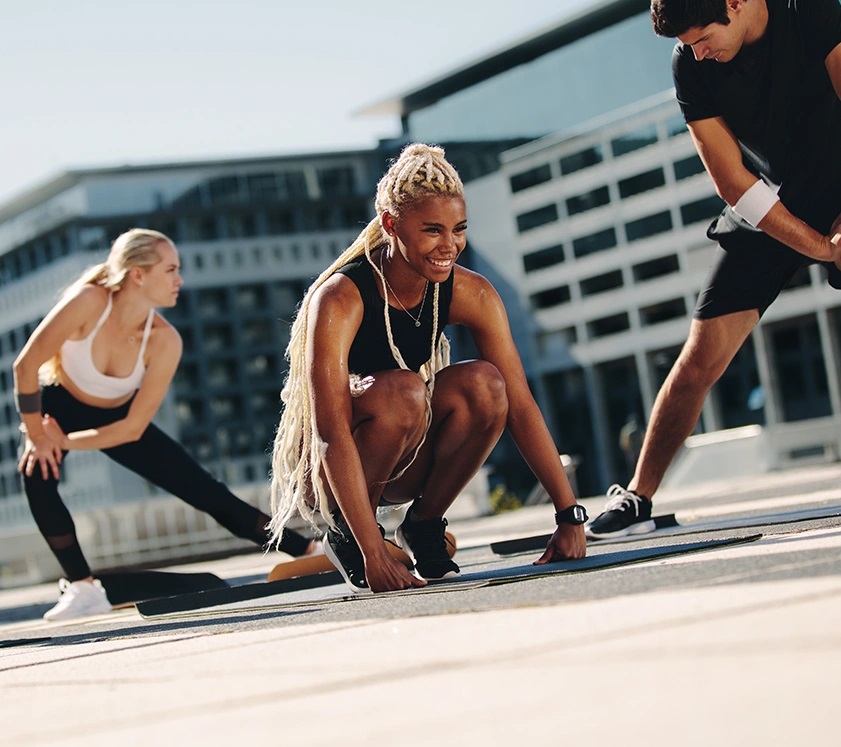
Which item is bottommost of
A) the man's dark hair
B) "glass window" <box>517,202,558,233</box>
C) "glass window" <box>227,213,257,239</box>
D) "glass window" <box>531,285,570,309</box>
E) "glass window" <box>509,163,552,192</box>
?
the man's dark hair

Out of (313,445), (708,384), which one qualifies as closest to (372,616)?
(313,445)

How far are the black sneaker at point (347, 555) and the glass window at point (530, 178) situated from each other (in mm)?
Result: 73640

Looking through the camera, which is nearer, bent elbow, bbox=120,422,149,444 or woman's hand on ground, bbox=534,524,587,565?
woman's hand on ground, bbox=534,524,587,565

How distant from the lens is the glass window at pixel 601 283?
249 feet

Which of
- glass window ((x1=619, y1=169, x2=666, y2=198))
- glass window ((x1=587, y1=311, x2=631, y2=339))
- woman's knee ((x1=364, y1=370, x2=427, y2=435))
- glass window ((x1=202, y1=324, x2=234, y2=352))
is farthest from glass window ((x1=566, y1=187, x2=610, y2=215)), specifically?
woman's knee ((x1=364, y1=370, x2=427, y2=435))

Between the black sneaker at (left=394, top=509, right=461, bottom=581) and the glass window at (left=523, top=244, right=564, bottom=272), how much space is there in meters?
73.8

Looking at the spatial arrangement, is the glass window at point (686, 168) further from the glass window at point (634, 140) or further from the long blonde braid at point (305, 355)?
the long blonde braid at point (305, 355)

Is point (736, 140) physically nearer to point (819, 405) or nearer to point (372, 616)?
point (372, 616)

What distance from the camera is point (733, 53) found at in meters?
5.05

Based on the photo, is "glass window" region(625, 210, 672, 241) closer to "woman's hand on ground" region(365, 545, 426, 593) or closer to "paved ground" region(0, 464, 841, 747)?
"woman's hand on ground" region(365, 545, 426, 593)

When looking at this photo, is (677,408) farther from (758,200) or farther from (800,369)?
(800,369)

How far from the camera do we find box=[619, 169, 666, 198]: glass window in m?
72.6

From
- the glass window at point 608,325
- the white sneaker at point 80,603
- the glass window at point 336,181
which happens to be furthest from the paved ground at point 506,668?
the glass window at point 336,181

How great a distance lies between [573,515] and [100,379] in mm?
2997
